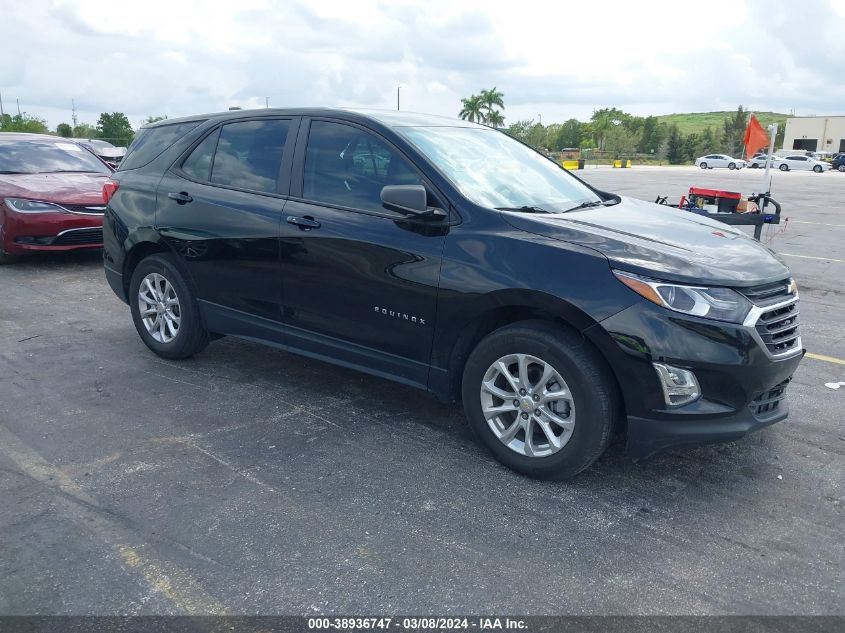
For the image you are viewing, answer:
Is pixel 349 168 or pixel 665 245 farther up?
pixel 349 168

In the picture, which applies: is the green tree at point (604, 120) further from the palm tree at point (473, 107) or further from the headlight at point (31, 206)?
the headlight at point (31, 206)

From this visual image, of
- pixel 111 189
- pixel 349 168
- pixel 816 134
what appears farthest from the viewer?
pixel 816 134

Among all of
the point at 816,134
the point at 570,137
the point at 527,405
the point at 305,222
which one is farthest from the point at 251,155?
the point at 816,134

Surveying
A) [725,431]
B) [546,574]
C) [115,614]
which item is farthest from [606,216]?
[115,614]

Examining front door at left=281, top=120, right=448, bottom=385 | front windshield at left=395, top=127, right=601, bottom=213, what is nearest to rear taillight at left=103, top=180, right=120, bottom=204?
front door at left=281, top=120, right=448, bottom=385

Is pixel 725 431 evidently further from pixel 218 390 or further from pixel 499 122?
pixel 499 122

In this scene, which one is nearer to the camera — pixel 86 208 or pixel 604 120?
pixel 86 208

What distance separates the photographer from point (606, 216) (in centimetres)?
408

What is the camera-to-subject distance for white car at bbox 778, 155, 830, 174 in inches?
2100

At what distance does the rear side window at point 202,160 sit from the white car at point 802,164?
188 feet

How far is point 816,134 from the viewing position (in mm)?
96312

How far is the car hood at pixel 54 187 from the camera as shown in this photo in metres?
8.87

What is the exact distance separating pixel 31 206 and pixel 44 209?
15cm

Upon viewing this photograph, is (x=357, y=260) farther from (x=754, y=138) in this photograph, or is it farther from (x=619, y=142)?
(x=619, y=142)
